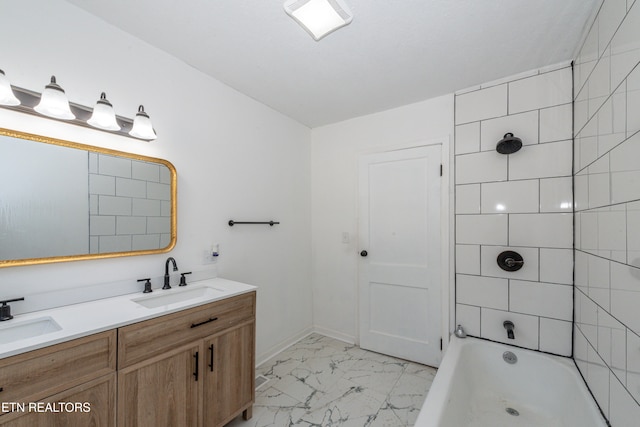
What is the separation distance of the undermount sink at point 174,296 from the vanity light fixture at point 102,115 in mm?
917

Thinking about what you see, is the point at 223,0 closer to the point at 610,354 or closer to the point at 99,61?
the point at 99,61

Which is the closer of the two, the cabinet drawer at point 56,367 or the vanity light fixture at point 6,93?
the cabinet drawer at point 56,367

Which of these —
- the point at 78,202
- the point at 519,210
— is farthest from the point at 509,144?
the point at 78,202

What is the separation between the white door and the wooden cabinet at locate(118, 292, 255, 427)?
130cm

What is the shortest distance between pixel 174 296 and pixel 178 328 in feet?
1.26

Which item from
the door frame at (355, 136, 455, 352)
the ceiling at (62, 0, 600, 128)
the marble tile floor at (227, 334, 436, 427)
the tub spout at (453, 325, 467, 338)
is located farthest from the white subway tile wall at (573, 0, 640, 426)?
Answer: the marble tile floor at (227, 334, 436, 427)

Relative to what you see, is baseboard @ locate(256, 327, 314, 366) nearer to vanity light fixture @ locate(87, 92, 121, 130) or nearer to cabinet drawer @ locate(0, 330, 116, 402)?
cabinet drawer @ locate(0, 330, 116, 402)

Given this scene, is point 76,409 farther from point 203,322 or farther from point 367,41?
point 367,41

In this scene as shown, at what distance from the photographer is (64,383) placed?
99 cm

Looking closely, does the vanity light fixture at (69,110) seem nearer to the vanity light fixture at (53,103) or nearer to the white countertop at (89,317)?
the vanity light fixture at (53,103)

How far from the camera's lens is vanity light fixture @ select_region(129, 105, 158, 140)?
1498 mm

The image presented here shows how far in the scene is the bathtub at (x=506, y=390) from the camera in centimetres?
139

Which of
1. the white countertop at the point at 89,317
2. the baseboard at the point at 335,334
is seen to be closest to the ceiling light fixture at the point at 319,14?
the white countertop at the point at 89,317

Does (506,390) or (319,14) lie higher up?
(319,14)
